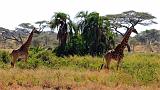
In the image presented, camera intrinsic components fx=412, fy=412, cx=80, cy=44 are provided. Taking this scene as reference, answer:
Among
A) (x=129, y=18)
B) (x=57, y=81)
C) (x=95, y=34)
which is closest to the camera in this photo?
(x=57, y=81)

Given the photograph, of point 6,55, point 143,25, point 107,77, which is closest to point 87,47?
point 6,55

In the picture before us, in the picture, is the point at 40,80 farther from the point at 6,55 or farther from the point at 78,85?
the point at 6,55

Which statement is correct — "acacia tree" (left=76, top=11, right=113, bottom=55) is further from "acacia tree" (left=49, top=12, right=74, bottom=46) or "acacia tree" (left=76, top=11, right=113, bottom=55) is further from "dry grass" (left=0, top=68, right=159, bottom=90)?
"dry grass" (left=0, top=68, right=159, bottom=90)

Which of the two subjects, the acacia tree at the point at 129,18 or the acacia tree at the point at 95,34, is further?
the acacia tree at the point at 129,18

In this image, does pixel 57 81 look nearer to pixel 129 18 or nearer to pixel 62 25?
pixel 62 25

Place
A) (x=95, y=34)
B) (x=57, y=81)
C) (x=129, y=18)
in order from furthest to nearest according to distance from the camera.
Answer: (x=129, y=18), (x=95, y=34), (x=57, y=81)

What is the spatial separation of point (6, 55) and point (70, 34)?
6.44m

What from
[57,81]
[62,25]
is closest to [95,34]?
[62,25]

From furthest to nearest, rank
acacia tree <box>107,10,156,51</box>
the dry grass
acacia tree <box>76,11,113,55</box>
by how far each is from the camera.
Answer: acacia tree <box>107,10,156,51</box>, acacia tree <box>76,11,113,55</box>, the dry grass

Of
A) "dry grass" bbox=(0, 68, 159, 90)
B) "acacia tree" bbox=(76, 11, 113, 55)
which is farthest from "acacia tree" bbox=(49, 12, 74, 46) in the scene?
"dry grass" bbox=(0, 68, 159, 90)

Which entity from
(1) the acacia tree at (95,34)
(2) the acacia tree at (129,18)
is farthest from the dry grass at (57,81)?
(2) the acacia tree at (129,18)

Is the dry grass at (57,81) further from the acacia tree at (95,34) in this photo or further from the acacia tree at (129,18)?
the acacia tree at (129,18)

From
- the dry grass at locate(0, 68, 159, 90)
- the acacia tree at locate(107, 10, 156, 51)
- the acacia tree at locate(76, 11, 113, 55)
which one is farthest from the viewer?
the acacia tree at locate(107, 10, 156, 51)

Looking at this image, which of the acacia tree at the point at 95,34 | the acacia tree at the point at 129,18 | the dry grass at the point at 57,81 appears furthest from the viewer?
the acacia tree at the point at 129,18
